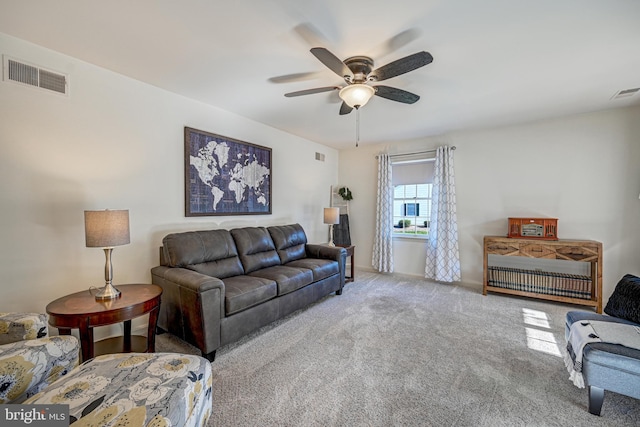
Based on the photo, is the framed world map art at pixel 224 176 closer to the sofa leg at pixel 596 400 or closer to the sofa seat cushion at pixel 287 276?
the sofa seat cushion at pixel 287 276

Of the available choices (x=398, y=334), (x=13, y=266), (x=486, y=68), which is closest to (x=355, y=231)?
(x=398, y=334)

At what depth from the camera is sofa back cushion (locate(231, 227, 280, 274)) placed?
3271 mm

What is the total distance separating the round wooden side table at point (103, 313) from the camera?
1.75 metres

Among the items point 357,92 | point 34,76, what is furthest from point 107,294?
point 357,92

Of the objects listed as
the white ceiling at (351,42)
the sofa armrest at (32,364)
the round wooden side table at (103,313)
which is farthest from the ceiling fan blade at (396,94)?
the sofa armrest at (32,364)

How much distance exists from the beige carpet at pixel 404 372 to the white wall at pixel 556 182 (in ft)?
4.05

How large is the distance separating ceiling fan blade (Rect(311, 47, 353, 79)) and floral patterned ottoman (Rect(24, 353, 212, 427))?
6.60 ft

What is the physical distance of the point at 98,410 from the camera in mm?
1040

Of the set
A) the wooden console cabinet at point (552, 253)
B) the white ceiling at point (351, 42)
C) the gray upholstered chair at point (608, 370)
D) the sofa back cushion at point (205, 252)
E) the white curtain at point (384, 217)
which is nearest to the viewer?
the gray upholstered chair at point (608, 370)

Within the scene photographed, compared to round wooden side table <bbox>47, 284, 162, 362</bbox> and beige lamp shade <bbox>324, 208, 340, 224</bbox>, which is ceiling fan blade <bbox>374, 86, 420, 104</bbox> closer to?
beige lamp shade <bbox>324, 208, 340, 224</bbox>

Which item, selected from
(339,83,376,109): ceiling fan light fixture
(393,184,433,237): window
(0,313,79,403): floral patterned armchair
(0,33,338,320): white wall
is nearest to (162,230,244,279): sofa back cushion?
(0,33,338,320): white wall

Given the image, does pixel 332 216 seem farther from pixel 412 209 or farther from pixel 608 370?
pixel 608 370

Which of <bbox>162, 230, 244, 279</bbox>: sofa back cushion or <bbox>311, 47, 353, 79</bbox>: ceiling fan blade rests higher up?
A: <bbox>311, 47, 353, 79</bbox>: ceiling fan blade
